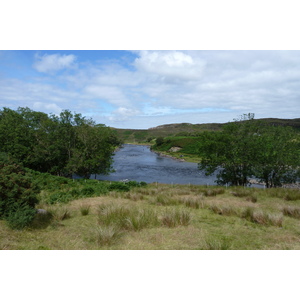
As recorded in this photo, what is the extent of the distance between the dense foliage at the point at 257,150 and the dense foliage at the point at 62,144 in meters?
14.3

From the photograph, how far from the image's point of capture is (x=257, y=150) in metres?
19.7

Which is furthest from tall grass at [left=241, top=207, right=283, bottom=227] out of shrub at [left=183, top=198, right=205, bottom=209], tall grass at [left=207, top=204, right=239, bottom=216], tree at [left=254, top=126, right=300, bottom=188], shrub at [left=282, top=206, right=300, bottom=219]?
tree at [left=254, top=126, right=300, bottom=188]

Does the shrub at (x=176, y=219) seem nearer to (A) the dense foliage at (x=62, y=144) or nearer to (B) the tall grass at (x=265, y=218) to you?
(B) the tall grass at (x=265, y=218)

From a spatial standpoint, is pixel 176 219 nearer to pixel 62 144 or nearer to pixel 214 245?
pixel 214 245

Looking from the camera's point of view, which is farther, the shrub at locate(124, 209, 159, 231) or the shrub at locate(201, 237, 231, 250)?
the shrub at locate(124, 209, 159, 231)

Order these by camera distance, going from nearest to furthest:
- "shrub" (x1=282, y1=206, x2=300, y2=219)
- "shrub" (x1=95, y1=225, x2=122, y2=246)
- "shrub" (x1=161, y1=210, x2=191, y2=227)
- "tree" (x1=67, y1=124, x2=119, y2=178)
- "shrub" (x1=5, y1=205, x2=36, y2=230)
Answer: "shrub" (x1=95, y1=225, x2=122, y2=246) < "shrub" (x1=5, y1=205, x2=36, y2=230) < "shrub" (x1=161, y1=210, x2=191, y2=227) < "shrub" (x1=282, y1=206, x2=300, y2=219) < "tree" (x1=67, y1=124, x2=119, y2=178)

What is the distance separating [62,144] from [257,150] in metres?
23.0

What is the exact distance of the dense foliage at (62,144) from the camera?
90.9ft

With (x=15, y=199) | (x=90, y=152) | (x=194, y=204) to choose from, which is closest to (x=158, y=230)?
(x=194, y=204)

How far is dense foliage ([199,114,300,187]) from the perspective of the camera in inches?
770

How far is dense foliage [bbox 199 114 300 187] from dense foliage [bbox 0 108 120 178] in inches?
562

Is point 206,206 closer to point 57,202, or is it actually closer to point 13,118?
point 57,202

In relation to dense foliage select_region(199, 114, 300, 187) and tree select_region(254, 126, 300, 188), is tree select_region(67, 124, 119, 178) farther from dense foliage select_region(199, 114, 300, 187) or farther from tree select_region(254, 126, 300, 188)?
tree select_region(254, 126, 300, 188)

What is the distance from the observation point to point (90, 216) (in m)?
8.17
